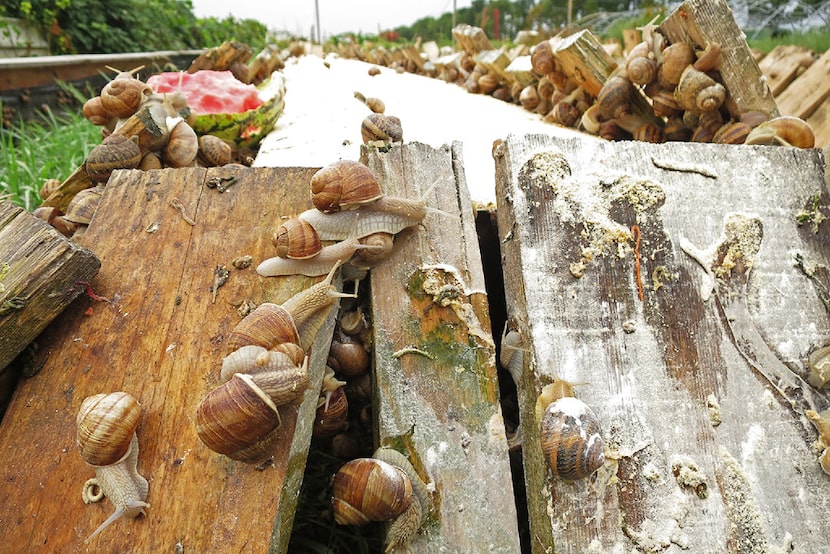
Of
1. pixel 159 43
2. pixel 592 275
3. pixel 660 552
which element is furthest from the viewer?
pixel 159 43

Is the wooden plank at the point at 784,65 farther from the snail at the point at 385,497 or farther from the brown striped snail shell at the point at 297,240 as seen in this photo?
the snail at the point at 385,497

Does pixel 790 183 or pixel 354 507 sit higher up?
pixel 790 183

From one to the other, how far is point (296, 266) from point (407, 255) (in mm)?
401

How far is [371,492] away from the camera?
151 centimetres

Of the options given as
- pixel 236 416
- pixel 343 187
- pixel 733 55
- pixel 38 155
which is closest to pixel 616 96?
pixel 733 55

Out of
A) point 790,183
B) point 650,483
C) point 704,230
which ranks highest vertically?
point 790,183

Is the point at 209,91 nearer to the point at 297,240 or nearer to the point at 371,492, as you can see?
the point at 297,240

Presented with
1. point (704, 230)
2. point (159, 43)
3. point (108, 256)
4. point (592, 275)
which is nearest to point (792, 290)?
point (704, 230)

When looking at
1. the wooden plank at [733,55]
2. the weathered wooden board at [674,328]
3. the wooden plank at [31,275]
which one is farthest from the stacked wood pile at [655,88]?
the wooden plank at [31,275]

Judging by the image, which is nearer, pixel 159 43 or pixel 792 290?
pixel 792 290

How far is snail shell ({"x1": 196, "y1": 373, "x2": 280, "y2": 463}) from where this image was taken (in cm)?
142

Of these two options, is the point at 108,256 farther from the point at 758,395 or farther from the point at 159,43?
the point at 159,43

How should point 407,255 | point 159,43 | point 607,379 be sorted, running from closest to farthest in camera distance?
point 607,379 < point 407,255 < point 159,43

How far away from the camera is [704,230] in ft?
6.42
